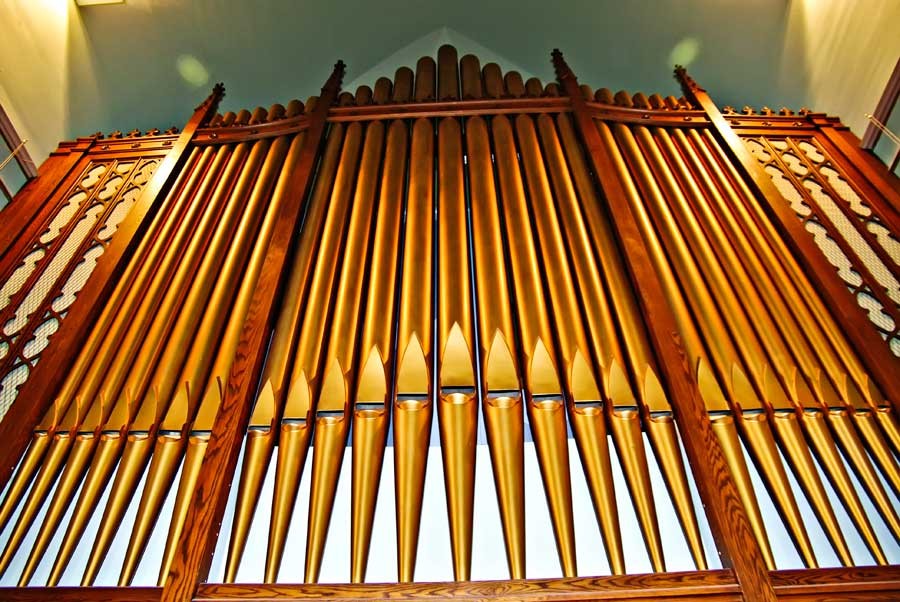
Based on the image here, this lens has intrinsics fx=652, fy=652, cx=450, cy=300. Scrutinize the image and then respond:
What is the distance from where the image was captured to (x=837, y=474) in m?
1.95

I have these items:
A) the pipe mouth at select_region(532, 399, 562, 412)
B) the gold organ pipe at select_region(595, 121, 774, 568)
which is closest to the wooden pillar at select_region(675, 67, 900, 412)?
the gold organ pipe at select_region(595, 121, 774, 568)

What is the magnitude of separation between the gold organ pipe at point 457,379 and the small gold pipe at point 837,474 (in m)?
1.06

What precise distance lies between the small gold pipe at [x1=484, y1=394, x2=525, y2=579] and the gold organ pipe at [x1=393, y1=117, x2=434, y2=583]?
0.20 meters

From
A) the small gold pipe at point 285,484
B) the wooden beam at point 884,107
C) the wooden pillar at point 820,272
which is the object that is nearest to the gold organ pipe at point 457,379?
the small gold pipe at point 285,484

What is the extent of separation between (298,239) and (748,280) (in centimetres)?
198

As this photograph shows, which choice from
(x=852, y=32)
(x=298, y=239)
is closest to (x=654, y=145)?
(x=852, y=32)

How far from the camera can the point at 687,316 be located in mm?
2473

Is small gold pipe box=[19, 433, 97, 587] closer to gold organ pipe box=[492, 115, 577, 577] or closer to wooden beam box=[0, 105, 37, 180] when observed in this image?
gold organ pipe box=[492, 115, 577, 577]

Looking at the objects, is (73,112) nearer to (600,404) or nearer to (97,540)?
(97,540)

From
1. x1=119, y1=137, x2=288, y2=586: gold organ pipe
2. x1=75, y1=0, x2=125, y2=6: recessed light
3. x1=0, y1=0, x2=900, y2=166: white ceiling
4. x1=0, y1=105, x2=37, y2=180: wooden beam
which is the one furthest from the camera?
x1=75, y1=0, x2=125, y2=6: recessed light

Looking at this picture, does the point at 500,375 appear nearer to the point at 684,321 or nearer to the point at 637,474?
the point at 637,474

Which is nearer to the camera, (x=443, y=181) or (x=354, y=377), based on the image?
(x=354, y=377)

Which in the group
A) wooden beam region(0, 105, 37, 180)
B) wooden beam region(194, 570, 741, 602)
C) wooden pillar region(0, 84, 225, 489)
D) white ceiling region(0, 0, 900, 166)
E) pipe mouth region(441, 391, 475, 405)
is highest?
white ceiling region(0, 0, 900, 166)

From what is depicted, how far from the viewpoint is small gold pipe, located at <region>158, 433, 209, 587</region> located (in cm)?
178
